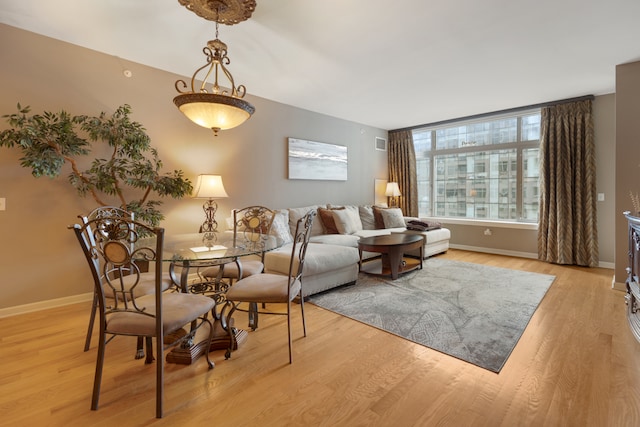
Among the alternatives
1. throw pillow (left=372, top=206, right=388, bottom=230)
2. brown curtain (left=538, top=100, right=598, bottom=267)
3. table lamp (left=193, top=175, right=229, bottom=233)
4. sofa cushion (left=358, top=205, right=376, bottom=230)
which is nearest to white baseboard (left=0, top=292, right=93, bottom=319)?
table lamp (left=193, top=175, right=229, bottom=233)

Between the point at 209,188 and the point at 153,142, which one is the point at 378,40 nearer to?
the point at 209,188

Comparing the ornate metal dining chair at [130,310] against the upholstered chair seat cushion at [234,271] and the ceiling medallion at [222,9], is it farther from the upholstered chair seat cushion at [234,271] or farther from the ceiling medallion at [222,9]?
the ceiling medallion at [222,9]

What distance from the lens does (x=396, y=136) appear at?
21.8 ft

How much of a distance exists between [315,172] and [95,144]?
3.05 m

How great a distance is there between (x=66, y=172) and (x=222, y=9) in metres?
2.21

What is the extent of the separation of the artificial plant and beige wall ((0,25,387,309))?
0.56 ft

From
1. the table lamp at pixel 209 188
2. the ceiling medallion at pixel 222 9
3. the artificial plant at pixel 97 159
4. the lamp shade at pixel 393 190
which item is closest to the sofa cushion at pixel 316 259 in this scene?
the table lamp at pixel 209 188

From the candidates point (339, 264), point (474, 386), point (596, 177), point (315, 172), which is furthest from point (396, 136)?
point (474, 386)

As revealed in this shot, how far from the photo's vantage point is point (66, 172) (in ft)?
9.75

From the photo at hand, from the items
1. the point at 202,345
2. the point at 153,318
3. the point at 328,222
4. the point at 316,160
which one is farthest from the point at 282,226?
the point at 153,318

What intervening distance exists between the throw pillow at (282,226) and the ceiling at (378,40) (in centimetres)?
171

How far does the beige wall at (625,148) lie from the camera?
332 cm

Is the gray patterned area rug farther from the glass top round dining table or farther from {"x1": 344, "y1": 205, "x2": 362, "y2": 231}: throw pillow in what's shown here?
{"x1": 344, "y1": 205, "x2": 362, "y2": 231}: throw pillow

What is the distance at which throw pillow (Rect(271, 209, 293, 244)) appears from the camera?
12.7 ft
